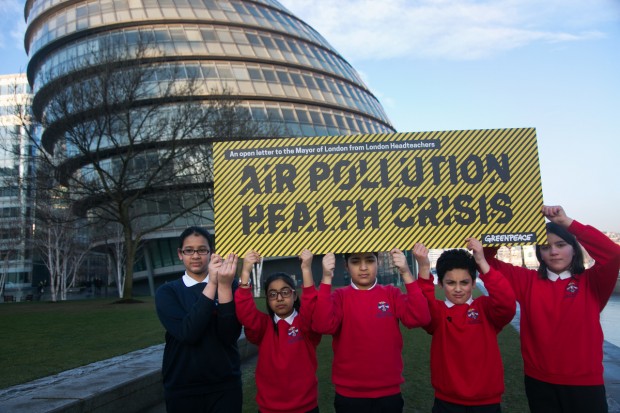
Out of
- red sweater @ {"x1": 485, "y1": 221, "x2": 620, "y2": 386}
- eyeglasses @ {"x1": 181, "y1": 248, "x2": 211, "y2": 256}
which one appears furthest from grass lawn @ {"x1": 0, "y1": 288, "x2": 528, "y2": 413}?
eyeglasses @ {"x1": 181, "y1": 248, "x2": 211, "y2": 256}

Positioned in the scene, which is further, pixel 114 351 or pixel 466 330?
pixel 114 351

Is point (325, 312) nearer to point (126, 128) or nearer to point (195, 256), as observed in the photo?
point (195, 256)

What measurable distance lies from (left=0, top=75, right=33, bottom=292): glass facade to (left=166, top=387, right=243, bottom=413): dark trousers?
63.7 feet

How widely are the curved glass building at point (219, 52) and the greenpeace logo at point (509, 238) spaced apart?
30.1 metres

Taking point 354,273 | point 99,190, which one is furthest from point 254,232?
point 99,190

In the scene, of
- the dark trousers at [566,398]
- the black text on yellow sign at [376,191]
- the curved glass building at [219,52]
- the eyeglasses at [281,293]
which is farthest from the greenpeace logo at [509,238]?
the curved glass building at [219,52]

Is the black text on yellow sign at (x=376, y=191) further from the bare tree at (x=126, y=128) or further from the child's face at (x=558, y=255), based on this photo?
the bare tree at (x=126, y=128)

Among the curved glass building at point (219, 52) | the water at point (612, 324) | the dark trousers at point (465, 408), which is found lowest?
the water at point (612, 324)

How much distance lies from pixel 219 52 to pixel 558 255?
36358mm

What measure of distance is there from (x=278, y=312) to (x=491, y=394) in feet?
5.98

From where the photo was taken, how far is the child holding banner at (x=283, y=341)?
375 centimetres

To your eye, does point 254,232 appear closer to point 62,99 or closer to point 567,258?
point 567,258

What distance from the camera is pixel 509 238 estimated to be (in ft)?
13.4

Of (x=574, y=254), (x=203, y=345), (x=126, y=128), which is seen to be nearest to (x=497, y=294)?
(x=574, y=254)
